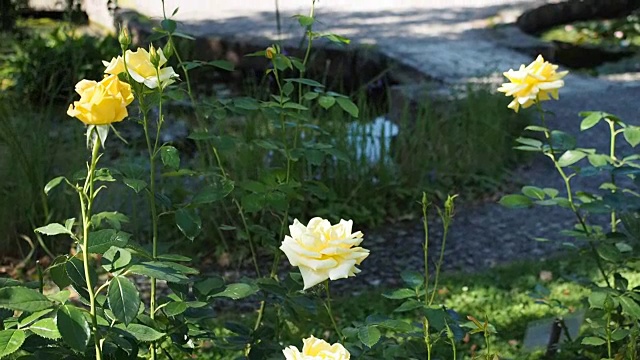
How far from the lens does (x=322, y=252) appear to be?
5.16ft

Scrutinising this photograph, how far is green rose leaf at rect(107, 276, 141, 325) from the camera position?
1.51m

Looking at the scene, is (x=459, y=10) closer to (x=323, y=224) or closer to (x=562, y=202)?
(x=562, y=202)

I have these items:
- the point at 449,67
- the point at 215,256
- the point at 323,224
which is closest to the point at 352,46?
the point at 449,67

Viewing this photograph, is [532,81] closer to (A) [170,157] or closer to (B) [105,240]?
(A) [170,157]

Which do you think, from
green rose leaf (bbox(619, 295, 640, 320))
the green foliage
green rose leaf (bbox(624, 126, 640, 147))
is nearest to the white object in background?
the green foliage

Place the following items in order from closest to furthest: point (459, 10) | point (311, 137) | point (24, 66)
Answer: point (311, 137) < point (24, 66) < point (459, 10)

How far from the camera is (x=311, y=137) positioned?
182 inches

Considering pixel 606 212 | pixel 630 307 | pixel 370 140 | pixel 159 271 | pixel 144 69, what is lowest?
pixel 370 140

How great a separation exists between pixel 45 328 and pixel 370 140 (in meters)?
3.56

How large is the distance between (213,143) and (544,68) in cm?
86

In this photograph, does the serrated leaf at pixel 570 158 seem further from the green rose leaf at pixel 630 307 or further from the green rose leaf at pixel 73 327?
the green rose leaf at pixel 73 327

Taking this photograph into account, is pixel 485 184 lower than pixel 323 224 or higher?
lower

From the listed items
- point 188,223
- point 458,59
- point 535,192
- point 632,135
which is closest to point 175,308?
point 188,223

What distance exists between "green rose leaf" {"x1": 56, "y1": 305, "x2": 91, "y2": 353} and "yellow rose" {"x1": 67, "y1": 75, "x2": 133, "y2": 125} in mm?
311
